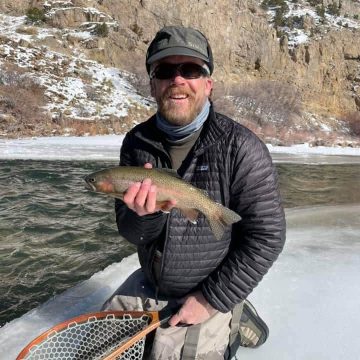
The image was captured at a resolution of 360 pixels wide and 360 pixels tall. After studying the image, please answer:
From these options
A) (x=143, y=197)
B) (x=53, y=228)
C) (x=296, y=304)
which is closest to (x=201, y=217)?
(x=143, y=197)

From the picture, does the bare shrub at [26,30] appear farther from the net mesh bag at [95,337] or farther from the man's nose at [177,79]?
the net mesh bag at [95,337]

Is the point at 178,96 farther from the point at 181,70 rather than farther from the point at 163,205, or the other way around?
the point at 163,205

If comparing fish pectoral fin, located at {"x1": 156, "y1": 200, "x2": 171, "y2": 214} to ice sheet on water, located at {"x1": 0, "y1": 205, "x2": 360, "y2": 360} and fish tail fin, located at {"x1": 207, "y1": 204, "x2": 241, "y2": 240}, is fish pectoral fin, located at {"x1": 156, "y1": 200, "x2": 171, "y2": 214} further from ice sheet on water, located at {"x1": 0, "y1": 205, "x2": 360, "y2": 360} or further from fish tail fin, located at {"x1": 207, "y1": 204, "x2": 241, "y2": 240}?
ice sheet on water, located at {"x1": 0, "y1": 205, "x2": 360, "y2": 360}

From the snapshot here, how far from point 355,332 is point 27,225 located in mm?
5488

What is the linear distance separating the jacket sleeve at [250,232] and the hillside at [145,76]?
22209 millimetres

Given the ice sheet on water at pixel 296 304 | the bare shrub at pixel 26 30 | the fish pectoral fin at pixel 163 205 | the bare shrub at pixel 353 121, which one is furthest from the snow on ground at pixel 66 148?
the bare shrub at pixel 353 121

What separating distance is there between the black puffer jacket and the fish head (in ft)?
0.81

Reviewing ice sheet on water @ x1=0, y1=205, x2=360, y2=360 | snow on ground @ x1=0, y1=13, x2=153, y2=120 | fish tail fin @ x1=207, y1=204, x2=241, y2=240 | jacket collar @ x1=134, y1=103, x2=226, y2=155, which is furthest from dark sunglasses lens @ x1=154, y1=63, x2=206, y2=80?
snow on ground @ x1=0, y1=13, x2=153, y2=120

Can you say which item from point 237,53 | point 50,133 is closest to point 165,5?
point 237,53

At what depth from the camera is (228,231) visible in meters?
2.39

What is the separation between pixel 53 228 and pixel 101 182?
5017 mm

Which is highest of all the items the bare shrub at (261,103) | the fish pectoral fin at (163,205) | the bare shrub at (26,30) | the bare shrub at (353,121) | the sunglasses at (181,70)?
the bare shrub at (26,30)

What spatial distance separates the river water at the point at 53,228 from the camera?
15.7 ft

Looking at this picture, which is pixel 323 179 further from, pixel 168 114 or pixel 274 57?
pixel 274 57
